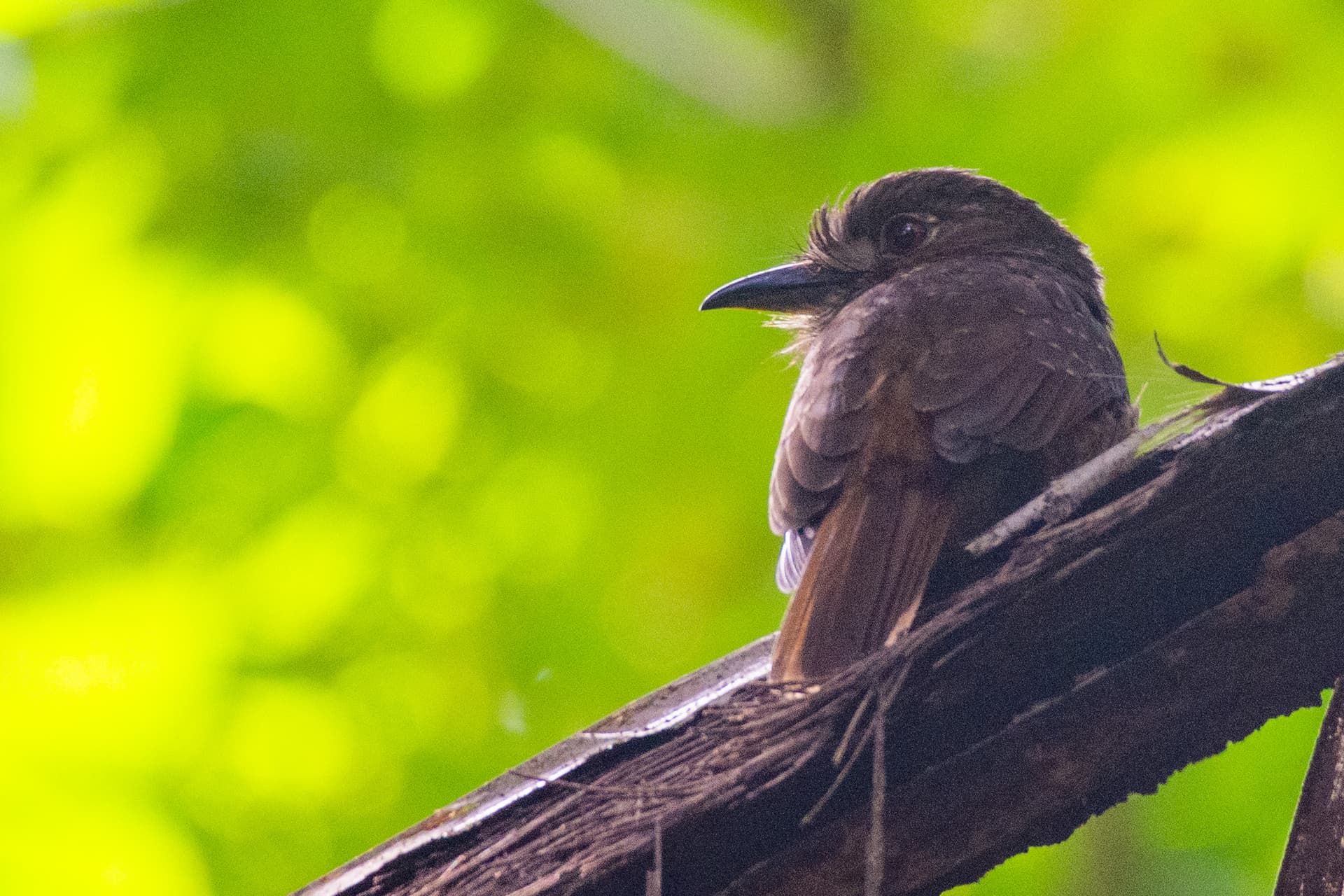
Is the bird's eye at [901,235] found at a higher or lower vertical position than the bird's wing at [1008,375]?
higher

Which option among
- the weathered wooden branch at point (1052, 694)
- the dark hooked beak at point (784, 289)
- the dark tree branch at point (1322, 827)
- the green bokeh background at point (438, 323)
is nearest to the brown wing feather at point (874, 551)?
the weathered wooden branch at point (1052, 694)

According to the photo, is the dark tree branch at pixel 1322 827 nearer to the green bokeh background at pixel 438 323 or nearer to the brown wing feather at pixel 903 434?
the brown wing feather at pixel 903 434

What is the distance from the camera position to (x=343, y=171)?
13.7ft

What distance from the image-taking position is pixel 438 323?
4.26 metres

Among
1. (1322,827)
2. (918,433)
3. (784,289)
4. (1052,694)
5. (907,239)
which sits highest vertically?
(907,239)

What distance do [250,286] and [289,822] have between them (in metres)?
1.60

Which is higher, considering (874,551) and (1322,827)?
(874,551)

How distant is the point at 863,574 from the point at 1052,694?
41 centimetres

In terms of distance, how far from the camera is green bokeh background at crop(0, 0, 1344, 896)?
12.7ft

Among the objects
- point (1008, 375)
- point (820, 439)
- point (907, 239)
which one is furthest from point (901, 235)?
point (820, 439)

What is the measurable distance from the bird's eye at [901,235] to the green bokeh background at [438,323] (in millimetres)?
326

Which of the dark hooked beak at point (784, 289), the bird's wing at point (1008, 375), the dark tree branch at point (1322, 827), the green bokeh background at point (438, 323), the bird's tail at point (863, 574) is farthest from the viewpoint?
the green bokeh background at point (438, 323)

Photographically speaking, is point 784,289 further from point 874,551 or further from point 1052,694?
point 1052,694

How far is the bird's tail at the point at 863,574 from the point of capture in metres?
2.10
